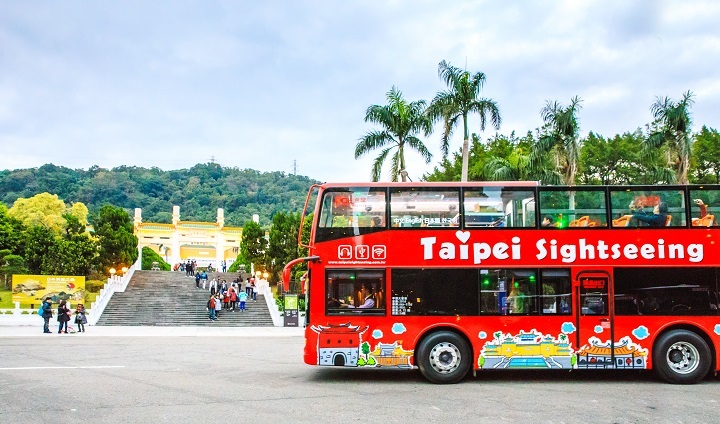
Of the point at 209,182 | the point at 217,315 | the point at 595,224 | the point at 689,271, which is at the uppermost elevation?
the point at 209,182

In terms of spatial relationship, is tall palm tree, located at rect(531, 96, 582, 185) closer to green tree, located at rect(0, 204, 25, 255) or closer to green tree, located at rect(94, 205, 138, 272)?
green tree, located at rect(94, 205, 138, 272)

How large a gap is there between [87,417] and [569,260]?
8.38 m

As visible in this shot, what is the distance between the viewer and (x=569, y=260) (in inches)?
447

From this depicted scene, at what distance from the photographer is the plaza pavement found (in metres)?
25.6

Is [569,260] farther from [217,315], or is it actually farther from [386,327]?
[217,315]

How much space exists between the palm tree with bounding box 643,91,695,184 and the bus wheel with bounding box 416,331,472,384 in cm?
2082

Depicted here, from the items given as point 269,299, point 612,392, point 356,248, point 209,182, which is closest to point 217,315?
point 269,299

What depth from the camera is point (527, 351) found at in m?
11.3

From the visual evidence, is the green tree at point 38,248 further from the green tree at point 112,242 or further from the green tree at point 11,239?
the green tree at point 11,239

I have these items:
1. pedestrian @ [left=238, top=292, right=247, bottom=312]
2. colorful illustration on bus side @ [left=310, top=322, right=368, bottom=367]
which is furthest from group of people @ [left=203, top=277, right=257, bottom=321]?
colorful illustration on bus side @ [left=310, top=322, right=368, bottom=367]

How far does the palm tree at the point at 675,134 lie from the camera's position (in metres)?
27.3

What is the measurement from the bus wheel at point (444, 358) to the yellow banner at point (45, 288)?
27110 millimetres

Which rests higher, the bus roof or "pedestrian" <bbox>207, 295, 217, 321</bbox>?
the bus roof

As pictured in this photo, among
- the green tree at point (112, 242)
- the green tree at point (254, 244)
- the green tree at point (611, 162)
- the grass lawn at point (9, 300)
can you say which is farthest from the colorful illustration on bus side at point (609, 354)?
the green tree at point (254, 244)
